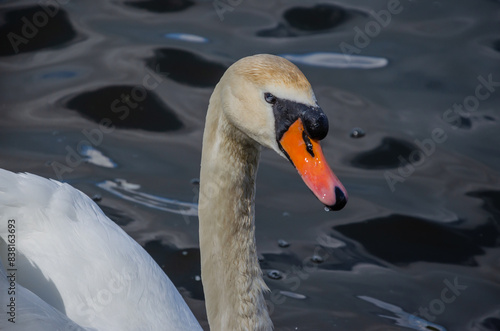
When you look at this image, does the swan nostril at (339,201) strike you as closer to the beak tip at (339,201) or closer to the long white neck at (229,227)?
the beak tip at (339,201)

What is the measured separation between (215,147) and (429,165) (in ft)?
9.48

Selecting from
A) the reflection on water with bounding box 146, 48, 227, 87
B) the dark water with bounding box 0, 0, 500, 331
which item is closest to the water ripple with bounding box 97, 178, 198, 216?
the dark water with bounding box 0, 0, 500, 331

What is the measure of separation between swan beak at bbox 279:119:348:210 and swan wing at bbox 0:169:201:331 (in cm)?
103

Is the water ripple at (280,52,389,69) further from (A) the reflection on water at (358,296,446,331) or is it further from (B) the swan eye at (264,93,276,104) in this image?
(B) the swan eye at (264,93,276,104)

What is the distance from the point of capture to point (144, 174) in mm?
5312

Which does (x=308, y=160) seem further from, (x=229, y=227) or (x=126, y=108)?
(x=126, y=108)

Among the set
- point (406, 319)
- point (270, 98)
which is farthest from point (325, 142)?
point (270, 98)

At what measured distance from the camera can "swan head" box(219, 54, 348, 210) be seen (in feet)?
8.68

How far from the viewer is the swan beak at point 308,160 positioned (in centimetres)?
264

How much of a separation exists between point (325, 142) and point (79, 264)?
8.89ft

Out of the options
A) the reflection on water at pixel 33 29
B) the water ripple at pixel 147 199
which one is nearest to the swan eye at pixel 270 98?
the water ripple at pixel 147 199

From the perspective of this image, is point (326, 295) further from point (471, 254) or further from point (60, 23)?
point (60, 23)

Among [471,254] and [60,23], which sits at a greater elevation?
[60,23]

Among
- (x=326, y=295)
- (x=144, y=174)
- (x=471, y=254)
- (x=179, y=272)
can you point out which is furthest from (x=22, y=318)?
(x=471, y=254)
